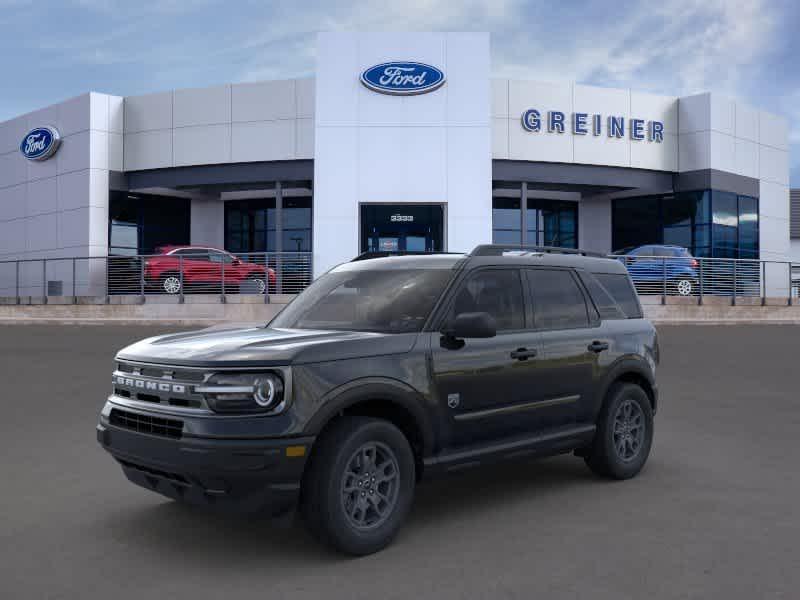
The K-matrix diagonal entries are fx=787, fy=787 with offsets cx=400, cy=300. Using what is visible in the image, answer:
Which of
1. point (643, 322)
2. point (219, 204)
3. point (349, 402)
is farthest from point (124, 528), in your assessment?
point (219, 204)

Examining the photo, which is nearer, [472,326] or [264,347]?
[264,347]

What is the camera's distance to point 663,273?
27406 mm

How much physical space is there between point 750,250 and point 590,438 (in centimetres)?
3262

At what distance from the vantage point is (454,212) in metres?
27.7

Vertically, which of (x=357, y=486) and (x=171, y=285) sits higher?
(x=171, y=285)

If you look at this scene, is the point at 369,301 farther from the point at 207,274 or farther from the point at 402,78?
the point at 402,78

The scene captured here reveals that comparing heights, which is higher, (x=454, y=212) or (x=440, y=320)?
(x=454, y=212)

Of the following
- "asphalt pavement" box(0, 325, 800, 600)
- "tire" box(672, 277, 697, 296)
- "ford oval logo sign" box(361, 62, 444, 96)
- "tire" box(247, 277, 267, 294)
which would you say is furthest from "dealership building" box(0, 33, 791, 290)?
"asphalt pavement" box(0, 325, 800, 600)

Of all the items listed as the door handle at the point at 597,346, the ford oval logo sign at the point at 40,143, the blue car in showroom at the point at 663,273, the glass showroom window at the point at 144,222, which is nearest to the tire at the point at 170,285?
the glass showroom window at the point at 144,222

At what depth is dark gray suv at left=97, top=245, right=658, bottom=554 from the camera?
4.27m

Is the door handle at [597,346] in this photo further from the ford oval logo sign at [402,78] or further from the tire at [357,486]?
the ford oval logo sign at [402,78]

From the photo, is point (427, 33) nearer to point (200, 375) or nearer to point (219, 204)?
point (219, 204)

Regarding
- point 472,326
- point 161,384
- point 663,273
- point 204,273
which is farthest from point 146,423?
point 663,273

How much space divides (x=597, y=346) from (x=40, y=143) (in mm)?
32855
